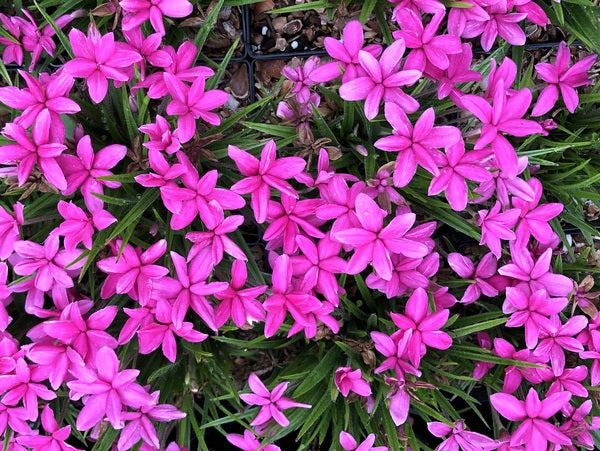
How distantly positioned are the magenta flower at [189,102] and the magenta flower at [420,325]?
1.22ft

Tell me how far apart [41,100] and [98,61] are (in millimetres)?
90

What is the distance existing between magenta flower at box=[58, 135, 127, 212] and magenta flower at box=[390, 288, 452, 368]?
1.42 ft

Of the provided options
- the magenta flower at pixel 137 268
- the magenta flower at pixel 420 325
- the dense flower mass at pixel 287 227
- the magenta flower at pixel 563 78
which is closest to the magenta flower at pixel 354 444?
the dense flower mass at pixel 287 227

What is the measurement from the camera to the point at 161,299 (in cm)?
75

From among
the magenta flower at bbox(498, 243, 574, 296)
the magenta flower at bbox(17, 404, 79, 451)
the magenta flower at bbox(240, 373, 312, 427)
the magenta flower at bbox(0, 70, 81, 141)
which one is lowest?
the magenta flower at bbox(240, 373, 312, 427)

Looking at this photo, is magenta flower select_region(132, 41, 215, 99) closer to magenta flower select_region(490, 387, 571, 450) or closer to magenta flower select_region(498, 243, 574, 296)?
magenta flower select_region(498, 243, 574, 296)

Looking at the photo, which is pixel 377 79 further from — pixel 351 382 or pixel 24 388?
pixel 24 388

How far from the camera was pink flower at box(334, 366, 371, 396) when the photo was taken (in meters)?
0.82

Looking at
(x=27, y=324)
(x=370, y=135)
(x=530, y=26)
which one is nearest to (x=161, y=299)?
(x=27, y=324)

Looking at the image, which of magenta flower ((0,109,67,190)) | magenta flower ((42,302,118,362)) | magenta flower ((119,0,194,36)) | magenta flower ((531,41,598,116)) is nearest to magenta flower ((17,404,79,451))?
magenta flower ((42,302,118,362))

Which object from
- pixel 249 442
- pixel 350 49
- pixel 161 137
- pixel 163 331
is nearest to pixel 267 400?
pixel 249 442

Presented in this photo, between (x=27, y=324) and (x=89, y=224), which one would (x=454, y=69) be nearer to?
(x=89, y=224)

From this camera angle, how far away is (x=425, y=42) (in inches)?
30.0

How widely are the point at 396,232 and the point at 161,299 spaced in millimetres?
327
